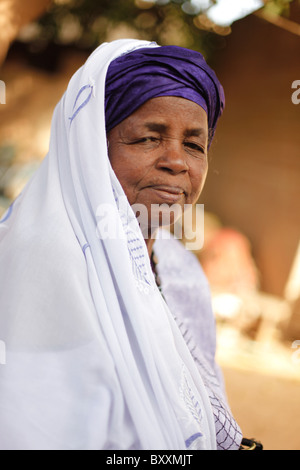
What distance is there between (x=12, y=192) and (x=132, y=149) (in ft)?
16.4

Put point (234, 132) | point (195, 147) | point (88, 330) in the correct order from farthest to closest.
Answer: point (234, 132) < point (195, 147) < point (88, 330)

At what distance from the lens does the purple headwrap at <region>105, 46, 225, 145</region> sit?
4.52 feet

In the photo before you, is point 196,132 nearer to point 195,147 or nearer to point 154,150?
point 195,147

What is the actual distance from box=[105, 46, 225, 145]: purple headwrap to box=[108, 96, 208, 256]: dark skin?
0.03 meters

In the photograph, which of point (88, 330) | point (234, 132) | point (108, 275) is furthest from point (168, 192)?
point (234, 132)

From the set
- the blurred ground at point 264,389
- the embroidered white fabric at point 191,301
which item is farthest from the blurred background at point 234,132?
the embroidered white fabric at point 191,301

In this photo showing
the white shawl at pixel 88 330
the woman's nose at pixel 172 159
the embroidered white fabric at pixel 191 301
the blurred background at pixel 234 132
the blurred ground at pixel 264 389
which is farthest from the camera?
the blurred background at pixel 234 132

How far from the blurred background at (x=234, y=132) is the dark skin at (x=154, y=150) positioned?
3.95m

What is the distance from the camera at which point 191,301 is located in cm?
192

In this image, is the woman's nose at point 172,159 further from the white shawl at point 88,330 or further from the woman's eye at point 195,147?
the white shawl at point 88,330

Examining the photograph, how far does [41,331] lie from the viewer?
112cm

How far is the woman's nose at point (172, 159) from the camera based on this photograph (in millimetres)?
1362

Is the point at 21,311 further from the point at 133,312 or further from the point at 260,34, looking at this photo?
the point at 260,34

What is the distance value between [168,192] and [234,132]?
16.9 feet
